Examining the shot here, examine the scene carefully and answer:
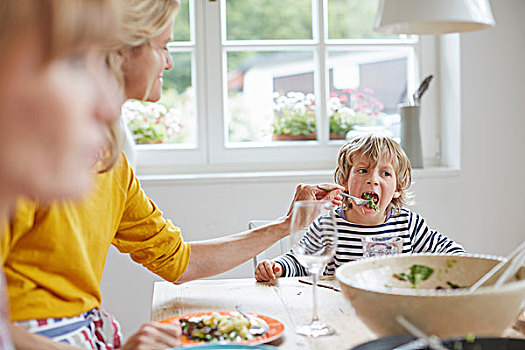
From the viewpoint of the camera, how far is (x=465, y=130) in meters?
3.09

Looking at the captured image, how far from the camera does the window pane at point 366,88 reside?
3266 millimetres

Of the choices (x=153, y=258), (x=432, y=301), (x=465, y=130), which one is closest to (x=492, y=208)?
(x=465, y=130)

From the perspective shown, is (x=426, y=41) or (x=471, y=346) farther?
(x=426, y=41)

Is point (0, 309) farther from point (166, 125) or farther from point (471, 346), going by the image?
point (166, 125)

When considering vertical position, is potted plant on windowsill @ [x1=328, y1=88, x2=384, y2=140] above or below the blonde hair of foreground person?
above

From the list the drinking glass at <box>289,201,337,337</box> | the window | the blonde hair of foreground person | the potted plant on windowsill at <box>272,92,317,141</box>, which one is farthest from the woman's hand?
the potted plant on windowsill at <box>272,92,317,141</box>

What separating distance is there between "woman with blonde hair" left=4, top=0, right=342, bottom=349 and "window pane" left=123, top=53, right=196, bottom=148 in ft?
5.18

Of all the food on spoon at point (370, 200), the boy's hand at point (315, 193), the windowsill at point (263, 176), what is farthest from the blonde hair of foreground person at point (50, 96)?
the windowsill at point (263, 176)

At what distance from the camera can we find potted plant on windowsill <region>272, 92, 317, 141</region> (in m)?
3.25

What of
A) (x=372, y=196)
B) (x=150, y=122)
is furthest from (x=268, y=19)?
(x=372, y=196)

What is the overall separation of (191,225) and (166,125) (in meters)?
0.56

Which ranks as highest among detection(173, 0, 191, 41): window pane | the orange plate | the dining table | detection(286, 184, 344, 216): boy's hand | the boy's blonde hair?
detection(173, 0, 191, 41): window pane

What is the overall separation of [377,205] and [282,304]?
29.5 inches

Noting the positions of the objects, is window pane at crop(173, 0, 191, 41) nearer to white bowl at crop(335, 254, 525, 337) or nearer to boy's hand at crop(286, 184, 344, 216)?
boy's hand at crop(286, 184, 344, 216)
